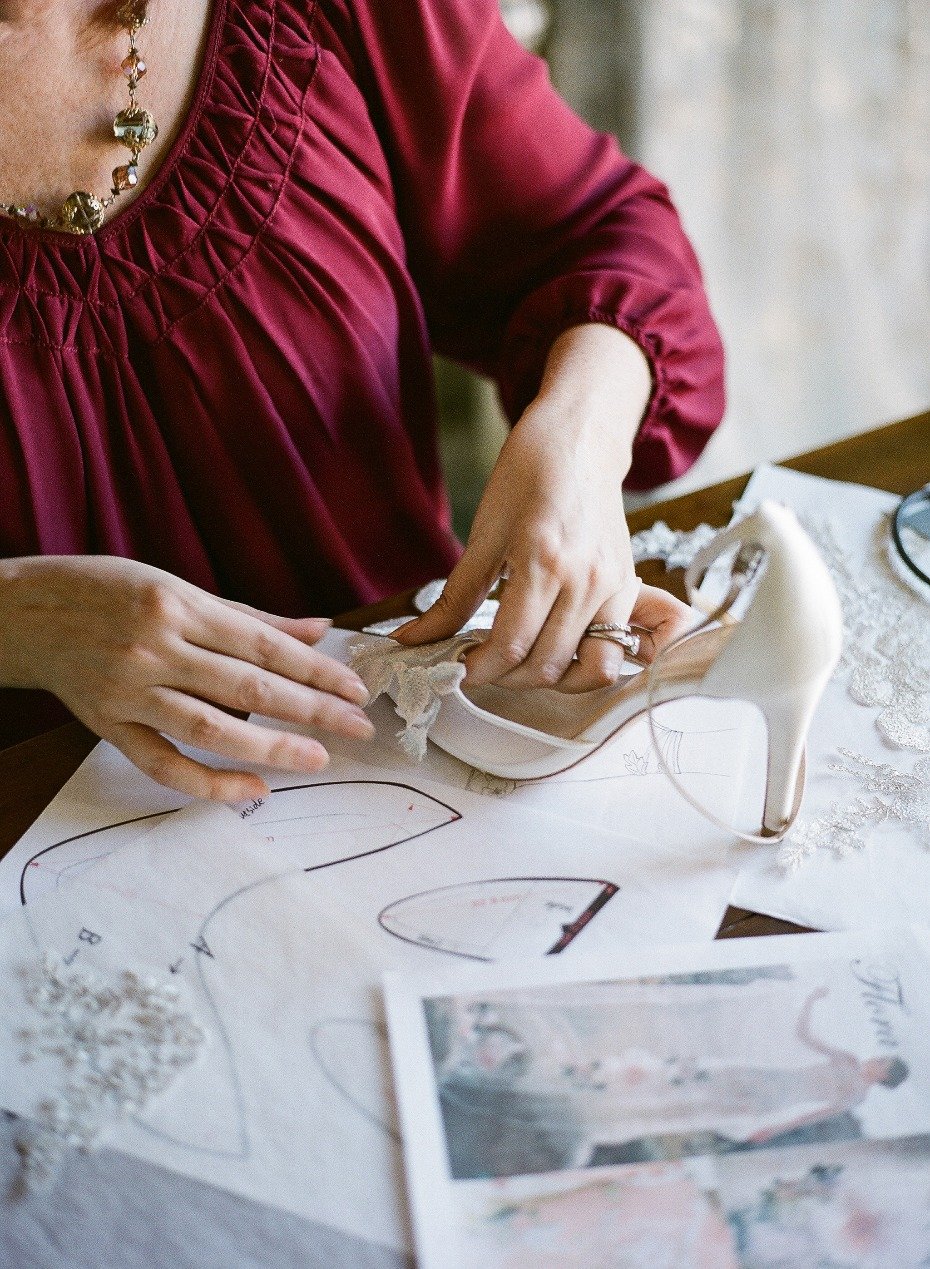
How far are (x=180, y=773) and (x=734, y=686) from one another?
281 mm

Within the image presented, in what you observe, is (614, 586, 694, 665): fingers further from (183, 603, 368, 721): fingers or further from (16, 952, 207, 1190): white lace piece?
(16, 952, 207, 1190): white lace piece

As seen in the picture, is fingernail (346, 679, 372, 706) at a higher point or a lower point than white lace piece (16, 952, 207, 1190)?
higher

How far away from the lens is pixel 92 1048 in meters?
0.46

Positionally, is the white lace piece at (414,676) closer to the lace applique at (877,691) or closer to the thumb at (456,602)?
the thumb at (456,602)

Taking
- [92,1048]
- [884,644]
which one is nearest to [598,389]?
[884,644]

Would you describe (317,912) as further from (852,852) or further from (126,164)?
(126,164)

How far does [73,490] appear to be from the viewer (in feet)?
2.35

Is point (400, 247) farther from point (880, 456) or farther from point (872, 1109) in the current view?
point (872, 1109)

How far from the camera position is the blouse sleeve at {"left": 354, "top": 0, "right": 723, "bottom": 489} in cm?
76

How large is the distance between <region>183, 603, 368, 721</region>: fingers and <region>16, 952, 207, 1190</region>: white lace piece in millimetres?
169

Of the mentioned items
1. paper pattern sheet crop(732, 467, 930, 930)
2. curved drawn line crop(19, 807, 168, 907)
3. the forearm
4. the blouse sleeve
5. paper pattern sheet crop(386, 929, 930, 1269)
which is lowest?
paper pattern sheet crop(386, 929, 930, 1269)

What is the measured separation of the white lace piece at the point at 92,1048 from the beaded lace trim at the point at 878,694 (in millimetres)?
299

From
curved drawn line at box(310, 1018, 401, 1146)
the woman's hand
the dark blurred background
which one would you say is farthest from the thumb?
the dark blurred background

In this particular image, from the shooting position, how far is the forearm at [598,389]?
668 millimetres
